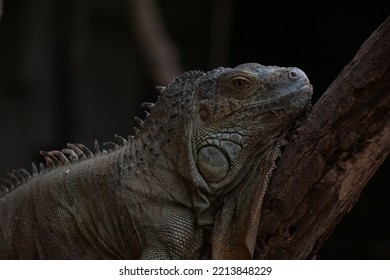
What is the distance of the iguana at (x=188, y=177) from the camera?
2.67 m

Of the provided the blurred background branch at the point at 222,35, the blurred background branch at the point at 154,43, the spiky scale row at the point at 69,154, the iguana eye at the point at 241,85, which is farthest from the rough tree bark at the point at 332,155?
the blurred background branch at the point at 222,35

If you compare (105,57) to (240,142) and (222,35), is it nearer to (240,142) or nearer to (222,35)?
(222,35)

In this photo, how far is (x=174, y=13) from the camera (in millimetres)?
8516

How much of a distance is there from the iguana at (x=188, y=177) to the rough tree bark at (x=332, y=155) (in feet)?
0.23

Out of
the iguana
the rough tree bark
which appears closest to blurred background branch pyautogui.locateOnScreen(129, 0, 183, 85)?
the iguana

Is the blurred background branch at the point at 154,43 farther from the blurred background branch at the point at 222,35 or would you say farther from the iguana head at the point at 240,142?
the iguana head at the point at 240,142

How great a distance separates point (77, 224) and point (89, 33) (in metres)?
5.81

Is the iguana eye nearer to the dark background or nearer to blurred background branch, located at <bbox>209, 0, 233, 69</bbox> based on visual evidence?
the dark background

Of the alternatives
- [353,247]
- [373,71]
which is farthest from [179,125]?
[353,247]

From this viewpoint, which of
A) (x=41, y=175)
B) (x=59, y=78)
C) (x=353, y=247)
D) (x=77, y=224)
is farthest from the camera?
(x=59, y=78)

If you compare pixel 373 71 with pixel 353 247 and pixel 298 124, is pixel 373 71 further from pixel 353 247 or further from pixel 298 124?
pixel 353 247

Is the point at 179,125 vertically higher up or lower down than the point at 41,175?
higher up

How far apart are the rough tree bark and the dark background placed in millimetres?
3839

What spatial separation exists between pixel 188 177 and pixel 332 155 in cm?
55
